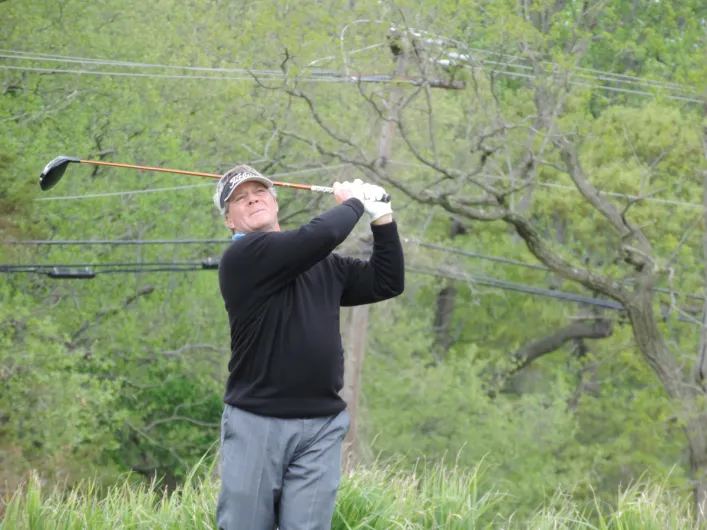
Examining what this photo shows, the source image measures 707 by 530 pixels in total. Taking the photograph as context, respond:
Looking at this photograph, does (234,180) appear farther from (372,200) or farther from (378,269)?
(378,269)

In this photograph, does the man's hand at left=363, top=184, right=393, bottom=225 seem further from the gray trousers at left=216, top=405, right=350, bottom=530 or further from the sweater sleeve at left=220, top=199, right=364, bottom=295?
the gray trousers at left=216, top=405, right=350, bottom=530

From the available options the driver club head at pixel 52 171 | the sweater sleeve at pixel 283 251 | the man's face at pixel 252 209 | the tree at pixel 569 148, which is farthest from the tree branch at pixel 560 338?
the sweater sleeve at pixel 283 251

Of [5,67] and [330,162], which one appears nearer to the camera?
[5,67]

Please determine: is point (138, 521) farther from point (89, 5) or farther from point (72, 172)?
point (89, 5)

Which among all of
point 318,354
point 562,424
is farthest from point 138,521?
point 562,424

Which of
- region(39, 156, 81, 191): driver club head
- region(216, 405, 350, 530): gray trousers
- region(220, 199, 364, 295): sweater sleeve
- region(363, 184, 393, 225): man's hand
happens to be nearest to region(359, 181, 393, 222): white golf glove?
region(363, 184, 393, 225): man's hand

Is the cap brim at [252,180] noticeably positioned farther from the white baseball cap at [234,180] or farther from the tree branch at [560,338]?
the tree branch at [560,338]

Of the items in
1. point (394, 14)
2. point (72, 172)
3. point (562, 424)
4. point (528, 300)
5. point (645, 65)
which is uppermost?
point (394, 14)

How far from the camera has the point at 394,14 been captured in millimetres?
15188

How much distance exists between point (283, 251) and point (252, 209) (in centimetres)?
30

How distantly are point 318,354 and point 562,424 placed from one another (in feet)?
66.5

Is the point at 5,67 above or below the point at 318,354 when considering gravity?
below

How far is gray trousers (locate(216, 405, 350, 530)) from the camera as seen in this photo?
3629mm

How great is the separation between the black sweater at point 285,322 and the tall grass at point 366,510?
1.01 m
